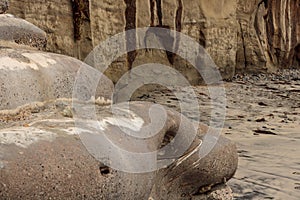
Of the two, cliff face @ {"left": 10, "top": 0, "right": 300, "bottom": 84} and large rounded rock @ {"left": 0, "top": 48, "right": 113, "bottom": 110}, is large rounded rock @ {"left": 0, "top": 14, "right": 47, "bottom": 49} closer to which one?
large rounded rock @ {"left": 0, "top": 48, "right": 113, "bottom": 110}

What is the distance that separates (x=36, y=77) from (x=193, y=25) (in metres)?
4.95

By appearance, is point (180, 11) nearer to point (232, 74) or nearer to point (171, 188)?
point (232, 74)

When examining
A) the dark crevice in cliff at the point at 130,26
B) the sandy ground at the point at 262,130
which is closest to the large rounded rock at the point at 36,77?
the sandy ground at the point at 262,130

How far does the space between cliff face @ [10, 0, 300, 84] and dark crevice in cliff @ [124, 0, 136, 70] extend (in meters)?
0.01

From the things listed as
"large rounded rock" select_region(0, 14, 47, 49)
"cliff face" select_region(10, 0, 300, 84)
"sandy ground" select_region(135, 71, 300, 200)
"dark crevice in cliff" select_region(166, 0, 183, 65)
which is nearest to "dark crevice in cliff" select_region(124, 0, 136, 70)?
"cliff face" select_region(10, 0, 300, 84)

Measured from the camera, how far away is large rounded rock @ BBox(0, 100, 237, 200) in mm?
1483

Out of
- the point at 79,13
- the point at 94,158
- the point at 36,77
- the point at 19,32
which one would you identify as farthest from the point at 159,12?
the point at 94,158

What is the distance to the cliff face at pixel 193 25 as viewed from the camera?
15.5 feet

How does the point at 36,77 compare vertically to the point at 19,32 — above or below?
below

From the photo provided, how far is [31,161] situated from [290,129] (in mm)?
3142

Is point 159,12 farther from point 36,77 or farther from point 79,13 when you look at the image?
point 36,77

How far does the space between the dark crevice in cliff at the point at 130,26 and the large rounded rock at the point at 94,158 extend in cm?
338

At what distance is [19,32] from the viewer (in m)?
2.48

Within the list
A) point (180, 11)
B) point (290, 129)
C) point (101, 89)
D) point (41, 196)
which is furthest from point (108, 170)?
point (180, 11)
